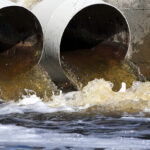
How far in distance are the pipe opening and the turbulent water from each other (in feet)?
0.90

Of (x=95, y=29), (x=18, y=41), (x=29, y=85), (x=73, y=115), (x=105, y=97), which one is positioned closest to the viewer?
(x=73, y=115)

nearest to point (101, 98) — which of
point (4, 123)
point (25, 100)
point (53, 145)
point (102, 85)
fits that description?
point (102, 85)

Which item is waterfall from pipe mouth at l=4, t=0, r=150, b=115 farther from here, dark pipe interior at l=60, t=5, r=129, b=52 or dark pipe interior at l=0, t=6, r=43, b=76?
dark pipe interior at l=0, t=6, r=43, b=76

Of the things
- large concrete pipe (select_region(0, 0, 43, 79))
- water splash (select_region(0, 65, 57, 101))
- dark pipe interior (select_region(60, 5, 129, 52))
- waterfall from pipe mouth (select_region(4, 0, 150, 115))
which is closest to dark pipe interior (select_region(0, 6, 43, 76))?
large concrete pipe (select_region(0, 0, 43, 79))

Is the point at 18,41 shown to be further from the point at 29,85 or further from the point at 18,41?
the point at 29,85

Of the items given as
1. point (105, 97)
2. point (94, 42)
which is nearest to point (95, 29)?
point (94, 42)

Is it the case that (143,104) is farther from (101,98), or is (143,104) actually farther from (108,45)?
(108,45)

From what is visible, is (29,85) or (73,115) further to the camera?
(29,85)

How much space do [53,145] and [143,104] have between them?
7.63 feet

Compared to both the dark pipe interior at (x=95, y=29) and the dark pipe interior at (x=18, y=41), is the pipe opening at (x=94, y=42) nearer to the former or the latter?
the dark pipe interior at (x=95, y=29)

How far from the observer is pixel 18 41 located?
8398 millimetres

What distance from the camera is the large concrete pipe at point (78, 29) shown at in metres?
8.06

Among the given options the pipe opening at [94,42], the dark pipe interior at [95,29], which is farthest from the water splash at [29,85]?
the dark pipe interior at [95,29]

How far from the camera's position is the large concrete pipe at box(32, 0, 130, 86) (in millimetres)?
8062
